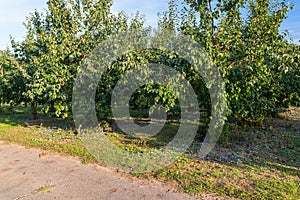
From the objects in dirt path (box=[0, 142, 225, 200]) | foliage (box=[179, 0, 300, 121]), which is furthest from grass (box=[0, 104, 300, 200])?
foliage (box=[179, 0, 300, 121])

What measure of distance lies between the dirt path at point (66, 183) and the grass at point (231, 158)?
0.31 metres

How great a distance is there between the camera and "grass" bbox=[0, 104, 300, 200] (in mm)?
3586

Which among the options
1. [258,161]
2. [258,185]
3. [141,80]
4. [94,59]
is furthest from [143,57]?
[258,185]

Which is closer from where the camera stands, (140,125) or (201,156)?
(201,156)

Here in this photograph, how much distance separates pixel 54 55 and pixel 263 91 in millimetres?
5614

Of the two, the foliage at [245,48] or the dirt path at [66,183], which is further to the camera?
the foliage at [245,48]

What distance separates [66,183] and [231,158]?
119 inches

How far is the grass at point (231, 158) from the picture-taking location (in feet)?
Result: 11.8

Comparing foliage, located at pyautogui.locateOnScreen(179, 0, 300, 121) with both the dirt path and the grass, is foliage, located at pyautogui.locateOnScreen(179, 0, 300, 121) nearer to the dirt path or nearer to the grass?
the grass

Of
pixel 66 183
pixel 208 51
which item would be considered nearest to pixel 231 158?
pixel 208 51

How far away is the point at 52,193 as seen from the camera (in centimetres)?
361

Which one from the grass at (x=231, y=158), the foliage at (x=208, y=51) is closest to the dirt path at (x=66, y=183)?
the grass at (x=231, y=158)

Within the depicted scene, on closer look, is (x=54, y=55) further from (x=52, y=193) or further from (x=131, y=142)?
(x=52, y=193)

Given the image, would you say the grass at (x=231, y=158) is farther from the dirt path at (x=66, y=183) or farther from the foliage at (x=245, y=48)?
the foliage at (x=245, y=48)
